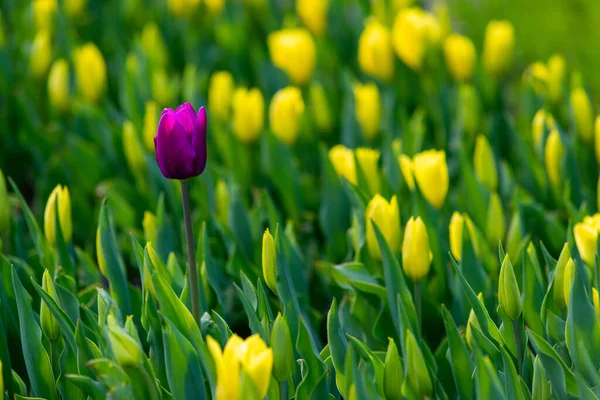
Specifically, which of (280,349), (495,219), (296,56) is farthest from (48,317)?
(296,56)

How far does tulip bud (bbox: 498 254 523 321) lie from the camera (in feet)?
5.16

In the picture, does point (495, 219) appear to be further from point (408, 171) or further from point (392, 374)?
point (392, 374)

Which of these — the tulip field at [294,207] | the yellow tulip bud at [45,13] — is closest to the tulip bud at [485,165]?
the tulip field at [294,207]

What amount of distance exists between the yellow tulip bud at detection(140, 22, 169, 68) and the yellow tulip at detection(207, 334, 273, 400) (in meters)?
2.01

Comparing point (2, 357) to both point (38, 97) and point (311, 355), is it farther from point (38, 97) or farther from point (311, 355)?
point (38, 97)

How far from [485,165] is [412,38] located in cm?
63

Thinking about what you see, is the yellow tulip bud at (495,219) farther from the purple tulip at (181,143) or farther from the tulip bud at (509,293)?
the purple tulip at (181,143)

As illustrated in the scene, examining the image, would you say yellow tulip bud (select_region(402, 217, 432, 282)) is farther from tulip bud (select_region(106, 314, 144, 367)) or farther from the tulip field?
tulip bud (select_region(106, 314, 144, 367))

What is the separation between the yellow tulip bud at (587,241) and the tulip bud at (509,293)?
0.21 m

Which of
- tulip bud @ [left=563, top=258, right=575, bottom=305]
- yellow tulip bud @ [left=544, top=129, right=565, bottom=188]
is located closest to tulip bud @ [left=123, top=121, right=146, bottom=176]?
yellow tulip bud @ [left=544, top=129, right=565, bottom=188]

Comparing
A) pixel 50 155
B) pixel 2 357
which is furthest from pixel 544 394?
pixel 50 155

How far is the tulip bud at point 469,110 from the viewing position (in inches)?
105

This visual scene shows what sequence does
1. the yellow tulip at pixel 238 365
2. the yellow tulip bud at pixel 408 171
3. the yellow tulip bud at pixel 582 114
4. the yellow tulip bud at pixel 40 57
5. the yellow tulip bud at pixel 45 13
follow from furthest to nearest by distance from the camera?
the yellow tulip bud at pixel 45 13
the yellow tulip bud at pixel 40 57
the yellow tulip bud at pixel 582 114
the yellow tulip bud at pixel 408 171
the yellow tulip at pixel 238 365

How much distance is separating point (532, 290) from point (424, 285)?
0.95 feet
